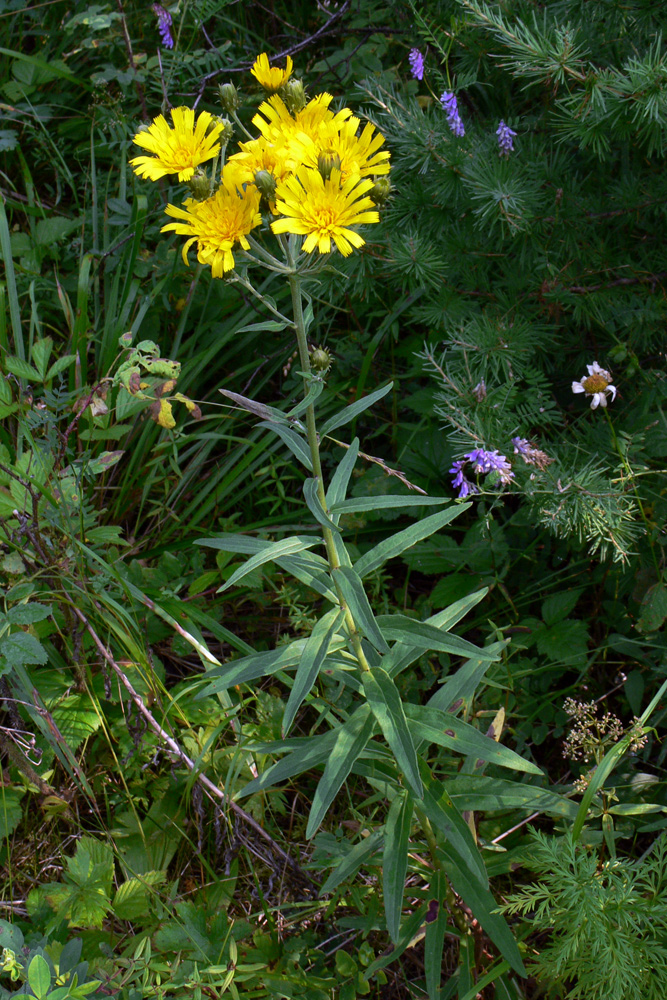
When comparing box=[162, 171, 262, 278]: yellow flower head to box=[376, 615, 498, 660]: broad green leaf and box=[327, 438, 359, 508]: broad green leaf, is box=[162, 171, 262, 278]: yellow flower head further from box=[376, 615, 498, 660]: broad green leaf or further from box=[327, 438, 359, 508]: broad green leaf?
box=[376, 615, 498, 660]: broad green leaf

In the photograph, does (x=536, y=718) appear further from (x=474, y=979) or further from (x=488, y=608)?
(x=474, y=979)

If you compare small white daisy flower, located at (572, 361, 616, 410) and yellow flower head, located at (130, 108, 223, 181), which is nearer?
yellow flower head, located at (130, 108, 223, 181)

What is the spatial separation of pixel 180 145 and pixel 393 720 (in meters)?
1.15

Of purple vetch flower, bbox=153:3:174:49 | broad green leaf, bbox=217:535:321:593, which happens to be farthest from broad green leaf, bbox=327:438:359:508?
purple vetch flower, bbox=153:3:174:49

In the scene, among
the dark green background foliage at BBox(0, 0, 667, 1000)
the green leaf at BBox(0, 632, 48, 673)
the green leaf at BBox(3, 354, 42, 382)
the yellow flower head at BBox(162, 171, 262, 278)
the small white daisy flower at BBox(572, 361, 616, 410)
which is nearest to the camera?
the yellow flower head at BBox(162, 171, 262, 278)

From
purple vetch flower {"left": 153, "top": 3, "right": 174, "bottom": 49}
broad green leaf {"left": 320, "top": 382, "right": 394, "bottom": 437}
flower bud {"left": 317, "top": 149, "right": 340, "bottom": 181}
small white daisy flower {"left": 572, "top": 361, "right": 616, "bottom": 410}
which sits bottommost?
small white daisy flower {"left": 572, "top": 361, "right": 616, "bottom": 410}

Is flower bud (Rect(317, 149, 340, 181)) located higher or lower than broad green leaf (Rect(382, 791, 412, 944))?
higher

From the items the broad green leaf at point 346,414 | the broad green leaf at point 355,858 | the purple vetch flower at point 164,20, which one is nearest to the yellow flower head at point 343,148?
the broad green leaf at point 346,414

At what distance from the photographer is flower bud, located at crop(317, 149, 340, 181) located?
49.7 inches

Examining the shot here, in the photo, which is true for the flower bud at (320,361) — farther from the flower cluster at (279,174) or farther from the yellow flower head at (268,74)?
the yellow flower head at (268,74)

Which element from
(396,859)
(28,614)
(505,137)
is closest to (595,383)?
(505,137)

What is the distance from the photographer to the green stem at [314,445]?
131 cm

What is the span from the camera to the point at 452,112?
2.15m

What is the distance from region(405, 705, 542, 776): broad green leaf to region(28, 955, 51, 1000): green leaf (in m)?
0.76
